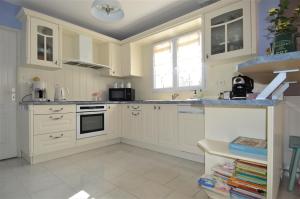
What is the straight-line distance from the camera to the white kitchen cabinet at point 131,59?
350 cm

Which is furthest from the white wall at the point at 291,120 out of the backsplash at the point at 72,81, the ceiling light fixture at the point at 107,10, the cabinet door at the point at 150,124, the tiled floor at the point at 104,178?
the backsplash at the point at 72,81

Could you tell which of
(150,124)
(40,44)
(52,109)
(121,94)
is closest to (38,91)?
(52,109)

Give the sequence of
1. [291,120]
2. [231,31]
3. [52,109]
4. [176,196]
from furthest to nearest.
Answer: [52,109], [231,31], [291,120], [176,196]

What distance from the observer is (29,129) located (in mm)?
2146

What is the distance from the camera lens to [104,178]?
1.73 meters

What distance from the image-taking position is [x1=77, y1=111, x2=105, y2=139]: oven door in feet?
8.68

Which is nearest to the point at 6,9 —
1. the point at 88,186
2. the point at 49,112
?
the point at 49,112

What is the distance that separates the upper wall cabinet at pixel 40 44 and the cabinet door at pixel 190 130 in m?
2.24

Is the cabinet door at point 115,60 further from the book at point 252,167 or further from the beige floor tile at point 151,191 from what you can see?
the book at point 252,167

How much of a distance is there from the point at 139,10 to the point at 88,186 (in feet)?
8.93

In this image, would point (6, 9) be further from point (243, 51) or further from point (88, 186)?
point (243, 51)

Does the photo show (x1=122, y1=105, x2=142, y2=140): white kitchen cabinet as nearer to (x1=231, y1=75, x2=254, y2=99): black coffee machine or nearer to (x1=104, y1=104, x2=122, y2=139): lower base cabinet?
(x1=104, y1=104, x2=122, y2=139): lower base cabinet

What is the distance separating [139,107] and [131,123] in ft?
1.23

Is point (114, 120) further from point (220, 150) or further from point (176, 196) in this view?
point (220, 150)
